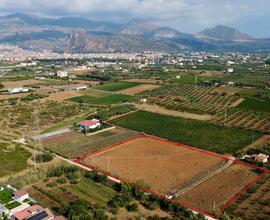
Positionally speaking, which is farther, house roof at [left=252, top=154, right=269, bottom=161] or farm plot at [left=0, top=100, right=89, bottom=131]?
farm plot at [left=0, top=100, right=89, bottom=131]

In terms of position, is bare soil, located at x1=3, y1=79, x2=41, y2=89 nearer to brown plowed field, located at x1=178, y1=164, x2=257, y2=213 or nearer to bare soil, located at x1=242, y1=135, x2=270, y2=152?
bare soil, located at x1=242, y1=135, x2=270, y2=152

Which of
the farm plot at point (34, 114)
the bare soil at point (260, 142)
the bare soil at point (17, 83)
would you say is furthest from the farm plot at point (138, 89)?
the bare soil at point (260, 142)

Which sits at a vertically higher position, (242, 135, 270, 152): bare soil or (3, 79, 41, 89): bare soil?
(3, 79, 41, 89): bare soil

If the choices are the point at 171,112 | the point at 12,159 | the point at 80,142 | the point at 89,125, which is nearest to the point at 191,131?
the point at 171,112

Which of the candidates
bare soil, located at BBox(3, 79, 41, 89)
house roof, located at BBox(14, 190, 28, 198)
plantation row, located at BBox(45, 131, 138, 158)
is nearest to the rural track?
house roof, located at BBox(14, 190, 28, 198)

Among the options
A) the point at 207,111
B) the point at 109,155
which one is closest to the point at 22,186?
the point at 109,155

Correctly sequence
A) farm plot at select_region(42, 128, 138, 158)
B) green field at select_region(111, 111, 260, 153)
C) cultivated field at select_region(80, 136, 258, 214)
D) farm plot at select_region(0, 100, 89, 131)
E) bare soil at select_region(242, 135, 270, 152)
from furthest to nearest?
1. farm plot at select_region(0, 100, 89, 131)
2. green field at select_region(111, 111, 260, 153)
3. bare soil at select_region(242, 135, 270, 152)
4. farm plot at select_region(42, 128, 138, 158)
5. cultivated field at select_region(80, 136, 258, 214)

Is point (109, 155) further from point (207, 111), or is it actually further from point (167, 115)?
point (207, 111)
